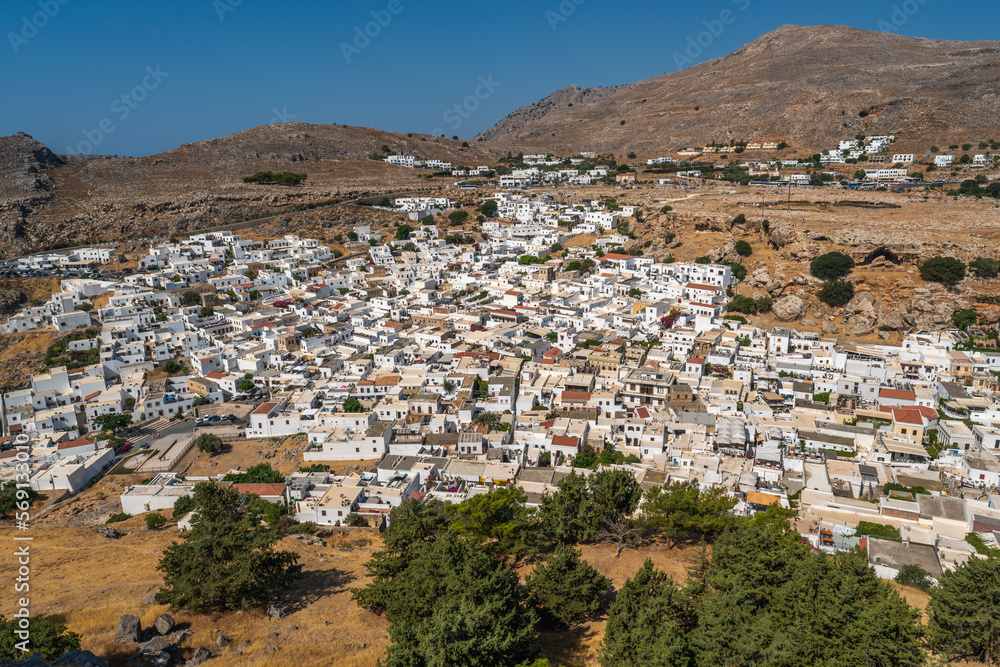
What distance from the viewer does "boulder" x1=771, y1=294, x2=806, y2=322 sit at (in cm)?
3750

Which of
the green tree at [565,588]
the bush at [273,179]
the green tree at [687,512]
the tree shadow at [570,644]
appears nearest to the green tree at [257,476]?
the green tree at [565,588]

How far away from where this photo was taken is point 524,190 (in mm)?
72188

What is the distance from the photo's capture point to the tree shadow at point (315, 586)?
43.4 ft

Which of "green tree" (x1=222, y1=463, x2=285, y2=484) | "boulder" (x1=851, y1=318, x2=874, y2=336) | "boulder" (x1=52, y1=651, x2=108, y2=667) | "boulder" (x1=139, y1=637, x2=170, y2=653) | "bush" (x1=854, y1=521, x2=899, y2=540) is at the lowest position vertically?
"bush" (x1=854, y1=521, x2=899, y2=540)

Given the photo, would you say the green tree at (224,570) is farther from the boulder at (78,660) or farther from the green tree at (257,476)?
the green tree at (257,476)

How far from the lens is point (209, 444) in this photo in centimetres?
2503

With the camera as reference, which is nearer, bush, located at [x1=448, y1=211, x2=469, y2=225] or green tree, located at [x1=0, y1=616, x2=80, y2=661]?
green tree, located at [x1=0, y1=616, x2=80, y2=661]

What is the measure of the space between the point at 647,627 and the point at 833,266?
121 feet

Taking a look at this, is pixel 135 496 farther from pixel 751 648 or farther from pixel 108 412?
pixel 751 648

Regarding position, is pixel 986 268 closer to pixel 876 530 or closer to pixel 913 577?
pixel 876 530

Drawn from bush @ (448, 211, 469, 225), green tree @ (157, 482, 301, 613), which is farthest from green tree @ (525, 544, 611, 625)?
bush @ (448, 211, 469, 225)

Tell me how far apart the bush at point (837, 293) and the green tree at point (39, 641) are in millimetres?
40687

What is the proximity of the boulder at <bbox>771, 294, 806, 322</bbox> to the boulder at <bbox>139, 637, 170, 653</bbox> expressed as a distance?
1443 inches

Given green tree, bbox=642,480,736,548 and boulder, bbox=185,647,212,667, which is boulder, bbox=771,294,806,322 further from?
boulder, bbox=185,647,212,667
